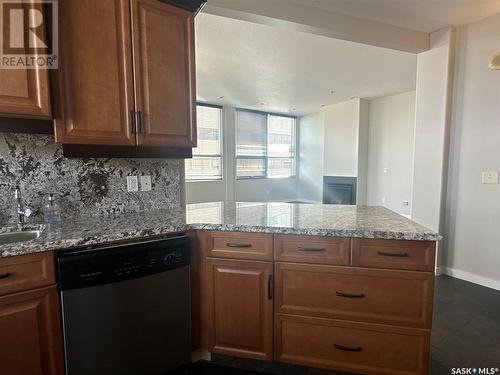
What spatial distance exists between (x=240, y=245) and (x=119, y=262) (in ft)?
2.12

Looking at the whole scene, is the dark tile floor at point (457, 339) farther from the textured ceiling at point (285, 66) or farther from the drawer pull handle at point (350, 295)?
the textured ceiling at point (285, 66)

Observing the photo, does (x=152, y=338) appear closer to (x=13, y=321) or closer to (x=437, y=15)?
(x=13, y=321)

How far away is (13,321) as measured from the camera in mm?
1209

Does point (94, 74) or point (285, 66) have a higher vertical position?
point (285, 66)

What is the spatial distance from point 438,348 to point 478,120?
90.7 inches

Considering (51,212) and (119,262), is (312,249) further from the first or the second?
(51,212)

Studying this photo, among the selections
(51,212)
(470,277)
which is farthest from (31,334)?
(470,277)

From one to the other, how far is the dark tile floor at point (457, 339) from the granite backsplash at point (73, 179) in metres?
1.21

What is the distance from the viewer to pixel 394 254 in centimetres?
143

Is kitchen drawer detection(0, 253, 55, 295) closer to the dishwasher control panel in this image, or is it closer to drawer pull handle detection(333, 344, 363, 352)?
the dishwasher control panel

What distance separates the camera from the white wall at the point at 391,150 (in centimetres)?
606

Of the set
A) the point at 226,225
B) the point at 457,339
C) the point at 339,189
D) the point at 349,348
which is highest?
the point at 226,225

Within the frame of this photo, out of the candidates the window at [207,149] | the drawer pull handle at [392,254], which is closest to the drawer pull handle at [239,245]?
the drawer pull handle at [392,254]

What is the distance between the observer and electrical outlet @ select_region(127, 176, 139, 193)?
6.68 ft
